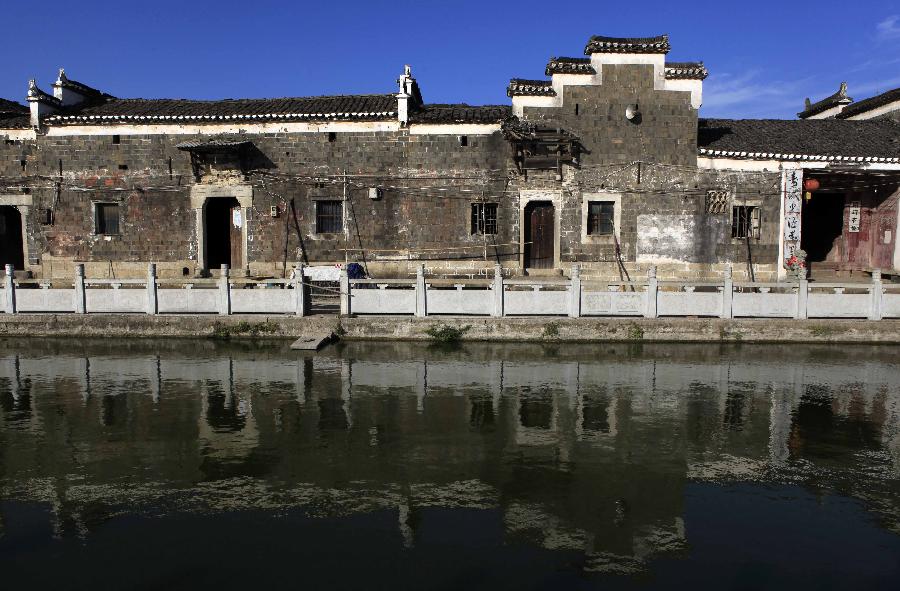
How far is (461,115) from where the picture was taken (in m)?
18.2

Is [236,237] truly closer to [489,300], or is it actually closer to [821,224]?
[489,300]

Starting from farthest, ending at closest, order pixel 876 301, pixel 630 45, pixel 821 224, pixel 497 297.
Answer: pixel 821 224
pixel 630 45
pixel 497 297
pixel 876 301

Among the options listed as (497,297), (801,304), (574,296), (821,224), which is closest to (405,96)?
(497,297)

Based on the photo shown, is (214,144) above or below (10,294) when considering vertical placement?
above

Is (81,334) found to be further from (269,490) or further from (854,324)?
(854,324)

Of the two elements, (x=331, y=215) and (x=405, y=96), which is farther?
(x=331, y=215)

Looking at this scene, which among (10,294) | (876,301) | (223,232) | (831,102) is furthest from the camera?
(831,102)

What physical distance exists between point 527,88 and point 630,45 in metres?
3.05

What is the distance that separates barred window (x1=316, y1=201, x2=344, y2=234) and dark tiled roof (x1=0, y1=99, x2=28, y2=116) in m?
10.9

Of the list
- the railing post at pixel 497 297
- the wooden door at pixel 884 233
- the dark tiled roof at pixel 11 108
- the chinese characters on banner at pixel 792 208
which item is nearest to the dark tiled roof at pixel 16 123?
the dark tiled roof at pixel 11 108

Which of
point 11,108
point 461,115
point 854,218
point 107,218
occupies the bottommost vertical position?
point 107,218

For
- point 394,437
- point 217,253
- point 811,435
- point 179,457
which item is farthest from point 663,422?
point 217,253

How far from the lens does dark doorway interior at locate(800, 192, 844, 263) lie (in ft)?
69.5

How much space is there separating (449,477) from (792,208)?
15.9 metres
